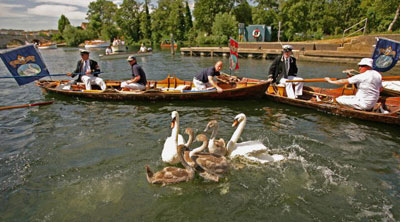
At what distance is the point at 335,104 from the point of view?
9398 millimetres

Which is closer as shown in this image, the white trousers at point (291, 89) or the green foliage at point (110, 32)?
the white trousers at point (291, 89)

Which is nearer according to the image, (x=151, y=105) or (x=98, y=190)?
(x=98, y=190)

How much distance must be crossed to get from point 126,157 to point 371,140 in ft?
24.9

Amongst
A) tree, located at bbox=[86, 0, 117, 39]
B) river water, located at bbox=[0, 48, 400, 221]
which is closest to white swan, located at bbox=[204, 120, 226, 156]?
river water, located at bbox=[0, 48, 400, 221]

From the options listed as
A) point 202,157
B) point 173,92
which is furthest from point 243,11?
point 202,157

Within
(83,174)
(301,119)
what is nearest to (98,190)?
(83,174)

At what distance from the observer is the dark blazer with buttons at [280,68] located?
10.9m

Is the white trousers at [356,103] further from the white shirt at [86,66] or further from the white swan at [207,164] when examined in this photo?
the white shirt at [86,66]

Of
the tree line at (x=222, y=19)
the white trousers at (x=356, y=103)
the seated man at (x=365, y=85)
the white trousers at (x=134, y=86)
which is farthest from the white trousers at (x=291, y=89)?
the tree line at (x=222, y=19)

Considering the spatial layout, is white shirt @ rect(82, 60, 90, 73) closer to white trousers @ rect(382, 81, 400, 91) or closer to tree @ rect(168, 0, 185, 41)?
white trousers @ rect(382, 81, 400, 91)

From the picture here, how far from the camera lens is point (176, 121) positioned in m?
5.77

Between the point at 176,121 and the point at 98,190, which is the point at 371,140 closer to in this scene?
the point at 176,121

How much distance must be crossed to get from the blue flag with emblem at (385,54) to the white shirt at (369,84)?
2.65 m

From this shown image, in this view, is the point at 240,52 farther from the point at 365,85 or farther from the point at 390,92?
the point at 365,85
